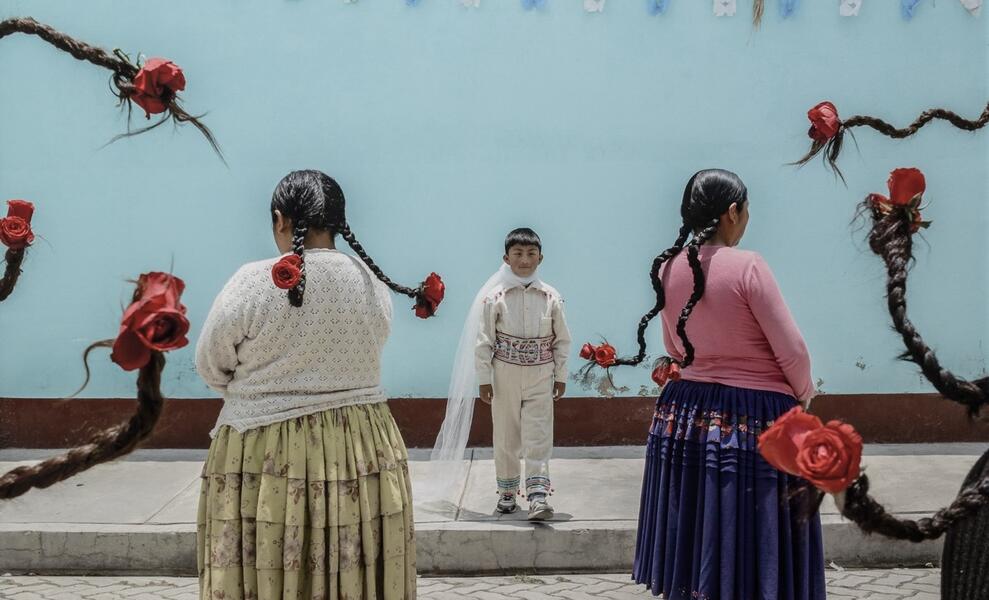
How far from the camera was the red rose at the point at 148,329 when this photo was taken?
163 centimetres

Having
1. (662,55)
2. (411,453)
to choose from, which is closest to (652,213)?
(662,55)

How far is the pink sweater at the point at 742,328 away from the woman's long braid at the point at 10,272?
1.99 m

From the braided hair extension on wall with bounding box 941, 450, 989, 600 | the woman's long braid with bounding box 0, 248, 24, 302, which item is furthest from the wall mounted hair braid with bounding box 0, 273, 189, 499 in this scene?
the braided hair extension on wall with bounding box 941, 450, 989, 600

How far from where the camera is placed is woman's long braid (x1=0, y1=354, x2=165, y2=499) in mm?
1634

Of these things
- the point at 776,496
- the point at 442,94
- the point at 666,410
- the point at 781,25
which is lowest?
the point at 776,496

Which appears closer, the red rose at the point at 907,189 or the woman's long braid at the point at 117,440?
the woman's long braid at the point at 117,440

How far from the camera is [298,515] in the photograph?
293cm

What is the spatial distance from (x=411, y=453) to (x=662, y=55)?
10.1 ft

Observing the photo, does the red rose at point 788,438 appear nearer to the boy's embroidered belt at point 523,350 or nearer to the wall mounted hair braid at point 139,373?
the wall mounted hair braid at point 139,373

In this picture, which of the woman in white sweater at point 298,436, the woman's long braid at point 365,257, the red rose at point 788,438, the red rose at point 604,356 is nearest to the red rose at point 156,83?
the woman in white sweater at point 298,436

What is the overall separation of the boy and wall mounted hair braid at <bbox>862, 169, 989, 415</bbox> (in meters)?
3.40

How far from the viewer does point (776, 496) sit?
10.1 ft

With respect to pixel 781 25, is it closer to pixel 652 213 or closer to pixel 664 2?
pixel 664 2

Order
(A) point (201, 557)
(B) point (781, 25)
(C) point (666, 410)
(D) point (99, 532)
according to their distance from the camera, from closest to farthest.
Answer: (A) point (201, 557), (C) point (666, 410), (D) point (99, 532), (B) point (781, 25)
